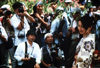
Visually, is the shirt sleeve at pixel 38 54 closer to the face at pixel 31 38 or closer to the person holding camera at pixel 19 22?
the face at pixel 31 38

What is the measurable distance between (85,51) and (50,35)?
749 mm

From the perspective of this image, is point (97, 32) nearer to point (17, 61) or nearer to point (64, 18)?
point (64, 18)

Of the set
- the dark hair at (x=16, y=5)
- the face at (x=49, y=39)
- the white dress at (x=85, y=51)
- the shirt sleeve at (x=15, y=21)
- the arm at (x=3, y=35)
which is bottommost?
the white dress at (x=85, y=51)

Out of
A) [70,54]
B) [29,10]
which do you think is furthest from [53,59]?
[29,10]

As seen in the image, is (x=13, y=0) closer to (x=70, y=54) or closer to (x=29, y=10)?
(x=29, y=10)

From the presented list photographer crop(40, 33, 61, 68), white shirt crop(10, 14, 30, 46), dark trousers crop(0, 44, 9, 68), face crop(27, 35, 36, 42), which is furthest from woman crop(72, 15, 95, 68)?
dark trousers crop(0, 44, 9, 68)

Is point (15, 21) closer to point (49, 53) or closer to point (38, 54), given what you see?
point (38, 54)

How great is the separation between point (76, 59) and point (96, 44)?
477 millimetres

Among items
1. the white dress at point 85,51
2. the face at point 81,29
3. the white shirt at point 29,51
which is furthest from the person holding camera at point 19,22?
the white dress at point 85,51

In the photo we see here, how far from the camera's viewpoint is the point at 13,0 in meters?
10.3

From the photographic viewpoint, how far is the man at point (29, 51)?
10297 mm

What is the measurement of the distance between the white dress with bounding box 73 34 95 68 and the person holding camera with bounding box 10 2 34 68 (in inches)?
42.6

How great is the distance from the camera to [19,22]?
1032cm

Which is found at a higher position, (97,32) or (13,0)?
(13,0)
